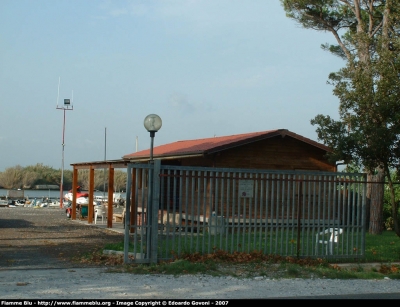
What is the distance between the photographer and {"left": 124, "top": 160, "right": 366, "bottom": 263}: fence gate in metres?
12.4

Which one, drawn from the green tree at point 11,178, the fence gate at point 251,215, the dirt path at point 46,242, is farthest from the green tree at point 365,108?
the green tree at point 11,178

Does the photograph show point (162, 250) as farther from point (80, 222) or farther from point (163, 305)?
point (80, 222)

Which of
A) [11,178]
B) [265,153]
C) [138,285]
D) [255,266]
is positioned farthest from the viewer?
[11,178]

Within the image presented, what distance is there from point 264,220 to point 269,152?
31.3ft

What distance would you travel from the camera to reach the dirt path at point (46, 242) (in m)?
13.1

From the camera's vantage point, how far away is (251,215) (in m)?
13.2

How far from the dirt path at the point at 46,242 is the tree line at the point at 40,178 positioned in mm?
39835

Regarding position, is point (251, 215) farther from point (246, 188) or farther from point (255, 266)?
point (255, 266)

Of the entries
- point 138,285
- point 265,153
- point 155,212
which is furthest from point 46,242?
point 265,153

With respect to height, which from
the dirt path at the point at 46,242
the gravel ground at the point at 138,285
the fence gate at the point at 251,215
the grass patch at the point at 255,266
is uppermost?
the fence gate at the point at 251,215

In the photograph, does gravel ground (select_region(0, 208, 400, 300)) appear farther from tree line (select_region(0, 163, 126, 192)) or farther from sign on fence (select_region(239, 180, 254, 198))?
tree line (select_region(0, 163, 126, 192))

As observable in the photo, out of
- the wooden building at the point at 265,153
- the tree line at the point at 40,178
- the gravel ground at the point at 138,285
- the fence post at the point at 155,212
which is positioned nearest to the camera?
the gravel ground at the point at 138,285

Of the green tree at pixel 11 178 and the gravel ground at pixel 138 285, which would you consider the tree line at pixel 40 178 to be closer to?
the green tree at pixel 11 178

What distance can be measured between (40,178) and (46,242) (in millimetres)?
55660
